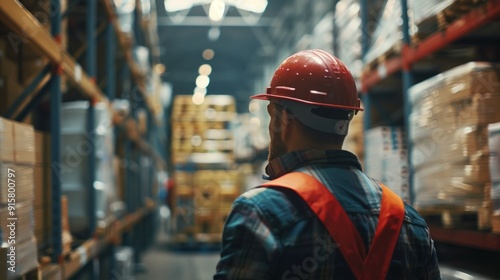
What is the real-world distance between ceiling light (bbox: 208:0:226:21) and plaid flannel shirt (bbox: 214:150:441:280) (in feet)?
45.9

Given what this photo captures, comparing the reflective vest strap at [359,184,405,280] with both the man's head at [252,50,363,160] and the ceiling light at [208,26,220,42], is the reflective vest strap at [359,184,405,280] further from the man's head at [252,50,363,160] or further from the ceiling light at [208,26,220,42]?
the ceiling light at [208,26,220,42]

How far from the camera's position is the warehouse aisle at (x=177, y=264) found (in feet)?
29.6

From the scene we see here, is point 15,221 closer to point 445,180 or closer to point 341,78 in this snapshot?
point 341,78

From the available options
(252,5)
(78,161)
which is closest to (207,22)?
(252,5)

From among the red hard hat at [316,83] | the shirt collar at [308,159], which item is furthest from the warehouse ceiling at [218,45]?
the shirt collar at [308,159]

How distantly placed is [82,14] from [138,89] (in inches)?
151

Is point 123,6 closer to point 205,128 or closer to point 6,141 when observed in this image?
point 6,141

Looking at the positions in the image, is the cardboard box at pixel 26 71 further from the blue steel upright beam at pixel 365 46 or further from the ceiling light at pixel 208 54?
the ceiling light at pixel 208 54

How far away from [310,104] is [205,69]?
22518 mm

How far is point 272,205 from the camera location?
1.65 meters

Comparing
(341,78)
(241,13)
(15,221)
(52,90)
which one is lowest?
(15,221)

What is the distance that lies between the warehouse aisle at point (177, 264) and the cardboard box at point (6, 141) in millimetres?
6250

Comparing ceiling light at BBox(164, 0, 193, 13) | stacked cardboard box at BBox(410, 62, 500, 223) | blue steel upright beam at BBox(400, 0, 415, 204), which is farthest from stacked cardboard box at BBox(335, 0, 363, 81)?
ceiling light at BBox(164, 0, 193, 13)

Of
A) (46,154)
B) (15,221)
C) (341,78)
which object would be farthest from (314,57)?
(46,154)
